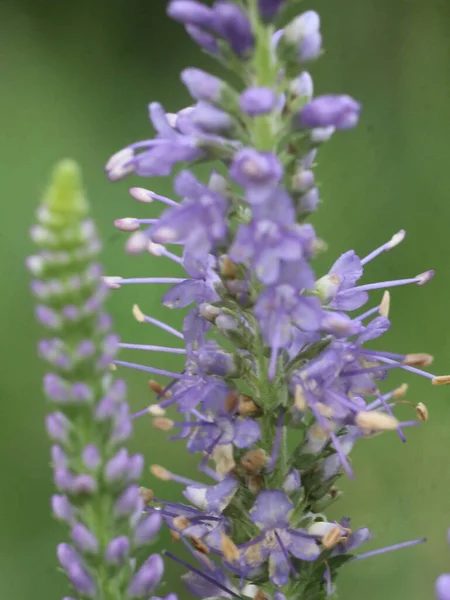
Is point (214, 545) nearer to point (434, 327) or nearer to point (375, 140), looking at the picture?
point (434, 327)

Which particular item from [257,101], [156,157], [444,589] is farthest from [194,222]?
[444,589]

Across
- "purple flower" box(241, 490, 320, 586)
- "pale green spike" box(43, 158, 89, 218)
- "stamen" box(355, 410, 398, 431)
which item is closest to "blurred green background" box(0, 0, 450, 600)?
"purple flower" box(241, 490, 320, 586)

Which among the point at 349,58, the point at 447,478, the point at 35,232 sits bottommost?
the point at 447,478

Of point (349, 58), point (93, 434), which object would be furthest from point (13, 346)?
point (93, 434)

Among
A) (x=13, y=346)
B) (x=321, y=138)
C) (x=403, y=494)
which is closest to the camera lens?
(x=321, y=138)

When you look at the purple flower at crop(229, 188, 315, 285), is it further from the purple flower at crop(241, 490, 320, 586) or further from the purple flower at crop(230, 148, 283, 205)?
the purple flower at crop(241, 490, 320, 586)
